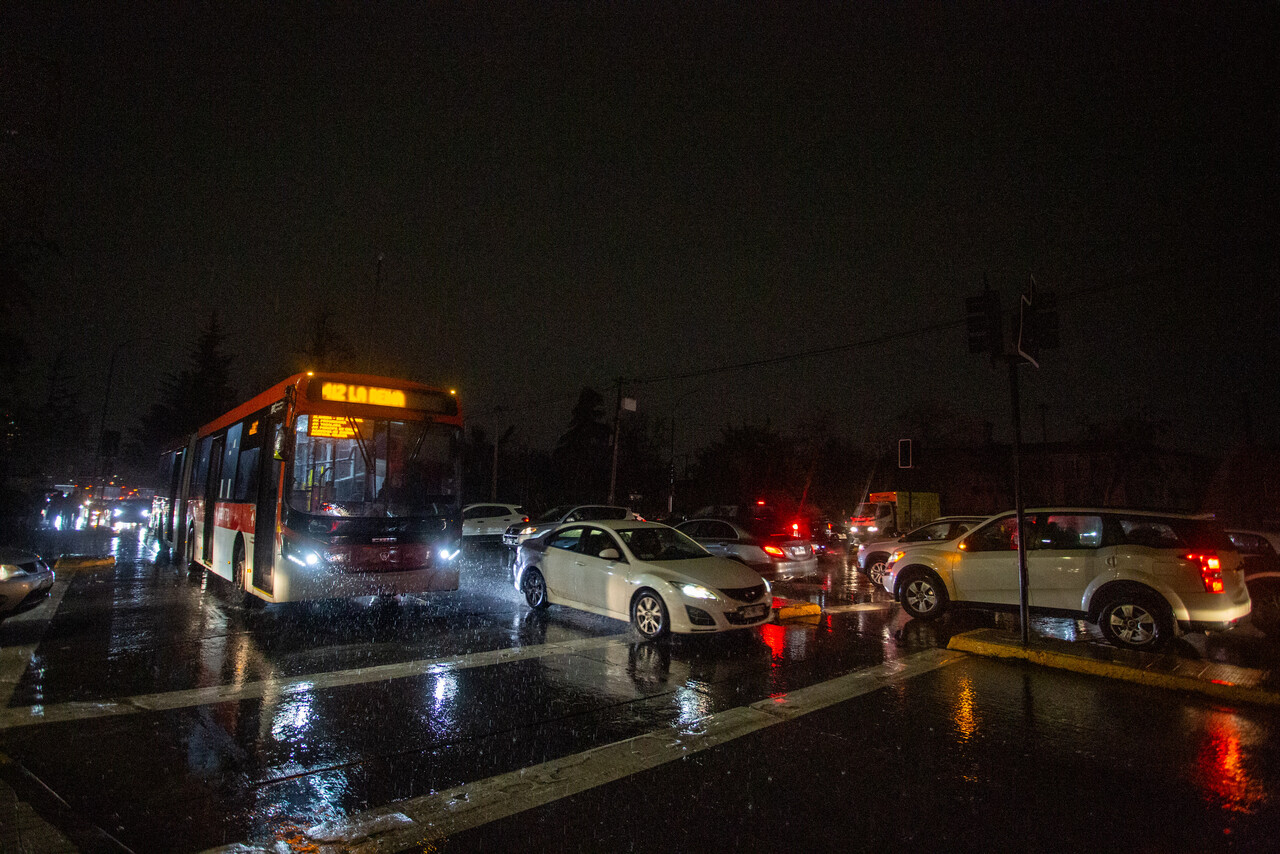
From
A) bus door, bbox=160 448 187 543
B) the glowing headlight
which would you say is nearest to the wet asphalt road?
the glowing headlight

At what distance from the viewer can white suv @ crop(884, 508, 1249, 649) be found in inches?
332

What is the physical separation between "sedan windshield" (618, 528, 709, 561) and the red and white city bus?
259 centimetres

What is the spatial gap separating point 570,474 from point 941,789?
50882 mm

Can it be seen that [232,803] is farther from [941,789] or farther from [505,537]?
[505,537]

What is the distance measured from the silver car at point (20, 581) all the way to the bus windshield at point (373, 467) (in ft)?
9.39

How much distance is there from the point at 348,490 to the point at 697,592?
15.7 feet

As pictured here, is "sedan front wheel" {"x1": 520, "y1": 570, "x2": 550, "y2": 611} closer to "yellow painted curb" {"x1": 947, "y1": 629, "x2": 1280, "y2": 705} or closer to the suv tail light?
"yellow painted curb" {"x1": 947, "y1": 629, "x2": 1280, "y2": 705}

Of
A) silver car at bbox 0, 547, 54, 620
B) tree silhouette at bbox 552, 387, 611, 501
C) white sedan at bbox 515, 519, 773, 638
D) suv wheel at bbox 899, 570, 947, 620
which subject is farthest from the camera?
tree silhouette at bbox 552, 387, 611, 501

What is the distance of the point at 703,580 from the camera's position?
8953 millimetres

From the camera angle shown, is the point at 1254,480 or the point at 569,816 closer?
Answer: the point at 569,816

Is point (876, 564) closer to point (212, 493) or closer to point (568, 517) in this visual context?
point (568, 517)

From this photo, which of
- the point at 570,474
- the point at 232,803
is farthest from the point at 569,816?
the point at 570,474

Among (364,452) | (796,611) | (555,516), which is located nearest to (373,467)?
(364,452)

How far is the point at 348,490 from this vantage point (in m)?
9.71
